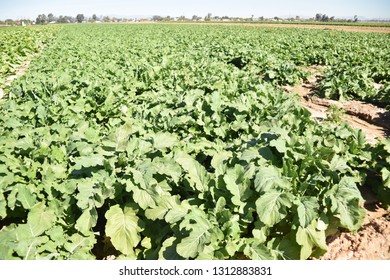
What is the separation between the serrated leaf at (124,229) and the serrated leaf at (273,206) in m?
1.19

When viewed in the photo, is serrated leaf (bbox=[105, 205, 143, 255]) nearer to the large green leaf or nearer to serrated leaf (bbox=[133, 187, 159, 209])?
serrated leaf (bbox=[133, 187, 159, 209])

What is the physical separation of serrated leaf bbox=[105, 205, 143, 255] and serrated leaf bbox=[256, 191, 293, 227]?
119 centimetres

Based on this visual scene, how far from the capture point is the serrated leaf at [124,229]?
8.99 ft

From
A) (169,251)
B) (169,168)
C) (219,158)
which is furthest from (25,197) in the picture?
(219,158)

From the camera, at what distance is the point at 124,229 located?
9.15ft

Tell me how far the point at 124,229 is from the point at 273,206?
142cm

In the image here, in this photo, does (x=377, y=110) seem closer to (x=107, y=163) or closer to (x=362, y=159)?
(x=362, y=159)

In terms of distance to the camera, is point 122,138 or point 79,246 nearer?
point 79,246

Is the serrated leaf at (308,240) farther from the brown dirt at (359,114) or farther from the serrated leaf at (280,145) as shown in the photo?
the brown dirt at (359,114)

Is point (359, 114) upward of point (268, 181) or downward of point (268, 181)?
downward

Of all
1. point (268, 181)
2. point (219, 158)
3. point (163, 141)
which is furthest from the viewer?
point (163, 141)

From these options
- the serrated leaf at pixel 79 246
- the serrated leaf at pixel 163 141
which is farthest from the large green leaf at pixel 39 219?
the serrated leaf at pixel 163 141

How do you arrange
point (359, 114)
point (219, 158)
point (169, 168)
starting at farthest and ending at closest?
point (359, 114)
point (219, 158)
point (169, 168)

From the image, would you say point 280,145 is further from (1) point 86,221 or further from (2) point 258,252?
(1) point 86,221
